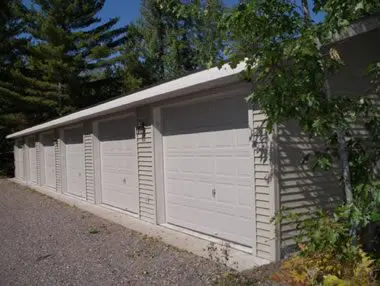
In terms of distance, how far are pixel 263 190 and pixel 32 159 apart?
55.9 feet

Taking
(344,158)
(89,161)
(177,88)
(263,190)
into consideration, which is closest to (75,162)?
(89,161)

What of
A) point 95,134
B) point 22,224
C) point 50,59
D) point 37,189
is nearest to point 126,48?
point 50,59

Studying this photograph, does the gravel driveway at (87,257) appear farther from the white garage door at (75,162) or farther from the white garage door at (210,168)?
the white garage door at (75,162)

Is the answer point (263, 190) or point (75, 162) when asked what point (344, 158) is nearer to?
point (263, 190)

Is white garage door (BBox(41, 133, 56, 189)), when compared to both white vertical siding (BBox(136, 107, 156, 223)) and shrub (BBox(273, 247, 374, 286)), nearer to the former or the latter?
white vertical siding (BBox(136, 107, 156, 223))

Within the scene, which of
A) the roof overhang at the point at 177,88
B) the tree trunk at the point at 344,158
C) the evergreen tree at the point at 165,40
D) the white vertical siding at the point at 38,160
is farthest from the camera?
the evergreen tree at the point at 165,40

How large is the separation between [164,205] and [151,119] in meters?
1.63

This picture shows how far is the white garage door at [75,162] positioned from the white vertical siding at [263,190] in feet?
28.0

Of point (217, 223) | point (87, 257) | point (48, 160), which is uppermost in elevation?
point (48, 160)

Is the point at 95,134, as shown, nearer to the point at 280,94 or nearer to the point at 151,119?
the point at 151,119

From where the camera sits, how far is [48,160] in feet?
59.6

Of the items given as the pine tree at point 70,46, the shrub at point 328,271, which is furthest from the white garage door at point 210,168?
the pine tree at point 70,46

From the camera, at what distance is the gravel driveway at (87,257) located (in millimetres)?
5887


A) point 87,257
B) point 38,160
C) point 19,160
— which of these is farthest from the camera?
point 19,160
